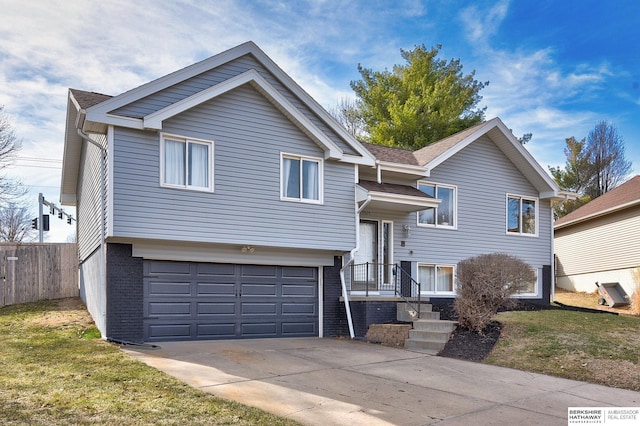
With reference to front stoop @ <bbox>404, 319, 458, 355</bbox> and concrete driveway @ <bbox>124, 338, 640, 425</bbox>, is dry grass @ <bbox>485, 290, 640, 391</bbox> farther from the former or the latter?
front stoop @ <bbox>404, 319, 458, 355</bbox>

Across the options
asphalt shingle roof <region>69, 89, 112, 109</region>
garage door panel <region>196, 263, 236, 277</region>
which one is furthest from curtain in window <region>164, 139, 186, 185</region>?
garage door panel <region>196, 263, 236, 277</region>

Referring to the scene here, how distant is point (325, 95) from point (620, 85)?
1750 centimetres

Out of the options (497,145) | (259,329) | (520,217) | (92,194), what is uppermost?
(497,145)

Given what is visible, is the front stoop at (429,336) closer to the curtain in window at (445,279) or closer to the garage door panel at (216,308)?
the garage door panel at (216,308)

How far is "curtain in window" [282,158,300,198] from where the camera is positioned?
1361cm

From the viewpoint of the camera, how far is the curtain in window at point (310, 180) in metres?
14.0

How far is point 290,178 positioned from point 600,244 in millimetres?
18003

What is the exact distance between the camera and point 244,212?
1283 centimetres

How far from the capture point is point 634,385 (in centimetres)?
897

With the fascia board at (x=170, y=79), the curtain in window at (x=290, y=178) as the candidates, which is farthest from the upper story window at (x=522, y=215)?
the fascia board at (x=170, y=79)

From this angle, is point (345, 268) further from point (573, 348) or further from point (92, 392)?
point (92, 392)

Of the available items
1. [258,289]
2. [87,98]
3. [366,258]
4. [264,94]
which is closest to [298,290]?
[258,289]

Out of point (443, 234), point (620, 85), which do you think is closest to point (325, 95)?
point (620, 85)

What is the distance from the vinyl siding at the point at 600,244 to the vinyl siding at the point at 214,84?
49.7 ft
